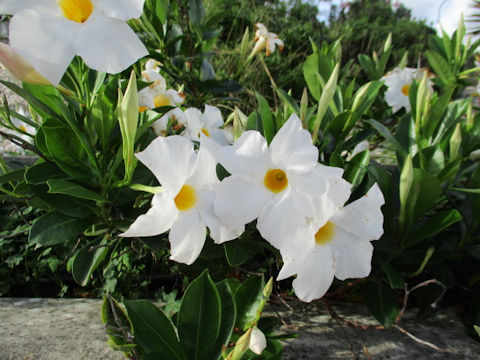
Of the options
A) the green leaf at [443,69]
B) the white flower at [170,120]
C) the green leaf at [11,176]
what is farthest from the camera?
the green leaf at [443,69]

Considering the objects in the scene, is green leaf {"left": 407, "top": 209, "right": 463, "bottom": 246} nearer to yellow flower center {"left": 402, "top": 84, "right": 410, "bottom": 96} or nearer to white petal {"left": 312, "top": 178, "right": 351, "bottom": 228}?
white petal {"left": 312, "top": 178, "right": 351, "bottom": 228}

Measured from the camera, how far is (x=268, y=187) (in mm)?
683

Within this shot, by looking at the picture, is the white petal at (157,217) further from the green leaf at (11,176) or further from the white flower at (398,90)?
the white flower at (398,90)

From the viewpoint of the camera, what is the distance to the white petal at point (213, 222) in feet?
2.15

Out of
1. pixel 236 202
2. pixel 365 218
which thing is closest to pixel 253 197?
pixel 236 202

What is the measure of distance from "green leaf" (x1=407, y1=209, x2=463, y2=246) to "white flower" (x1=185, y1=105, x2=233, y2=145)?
0.62 metres

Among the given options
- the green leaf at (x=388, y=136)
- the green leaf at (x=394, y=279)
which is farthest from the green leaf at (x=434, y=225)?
the green leaf at (x=388, y=136)

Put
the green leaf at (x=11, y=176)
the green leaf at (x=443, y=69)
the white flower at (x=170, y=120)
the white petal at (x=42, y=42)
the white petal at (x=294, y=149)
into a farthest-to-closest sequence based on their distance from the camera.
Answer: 1. the green leaf at (x=443, y=69)
2. the white flower at (x=170, y=120)
3. the green leaf at (x=11, y=176)
4. the white petal at (x=294, y=149)
5. the white petal at (x=42, y=42)

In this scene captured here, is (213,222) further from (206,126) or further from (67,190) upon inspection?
(206,126)

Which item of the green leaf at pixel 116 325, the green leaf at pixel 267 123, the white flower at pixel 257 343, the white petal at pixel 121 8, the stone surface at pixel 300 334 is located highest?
the white petal at pixel 121 8

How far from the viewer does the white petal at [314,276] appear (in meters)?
0.67

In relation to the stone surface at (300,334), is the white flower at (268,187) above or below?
above

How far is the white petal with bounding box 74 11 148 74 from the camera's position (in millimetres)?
536

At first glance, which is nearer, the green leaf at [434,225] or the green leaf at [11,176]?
the green leaf at [11,176]
